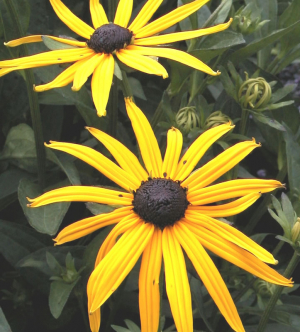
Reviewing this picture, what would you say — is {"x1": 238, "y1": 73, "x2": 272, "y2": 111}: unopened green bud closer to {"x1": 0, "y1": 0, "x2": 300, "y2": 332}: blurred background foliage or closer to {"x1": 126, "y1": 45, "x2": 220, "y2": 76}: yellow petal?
{"x1": 0, "y1": 0, "x2": 300, "y2": 332}: blurred background foliage

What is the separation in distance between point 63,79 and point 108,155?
1.09 feet

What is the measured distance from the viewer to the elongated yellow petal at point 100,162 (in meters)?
0.80

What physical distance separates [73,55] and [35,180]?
35cm

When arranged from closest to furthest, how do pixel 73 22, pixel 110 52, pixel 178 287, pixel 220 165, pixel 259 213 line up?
pixel 178 287 → pixel 220 165 → pixel 110 52 → pixel 73 22 → pixel 259 213

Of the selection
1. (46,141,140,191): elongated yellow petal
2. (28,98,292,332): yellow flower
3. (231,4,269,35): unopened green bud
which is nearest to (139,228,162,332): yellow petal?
(28,98,292,332): yellow flower

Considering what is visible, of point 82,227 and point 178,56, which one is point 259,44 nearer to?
point 178,56

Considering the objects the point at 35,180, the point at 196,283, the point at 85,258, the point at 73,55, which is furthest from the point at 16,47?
the point at 196,283

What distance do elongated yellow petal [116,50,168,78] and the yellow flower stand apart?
0.06m

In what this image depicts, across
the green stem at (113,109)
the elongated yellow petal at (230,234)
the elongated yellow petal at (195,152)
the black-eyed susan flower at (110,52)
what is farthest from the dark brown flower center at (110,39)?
the elongated yellow petal at (230,234)

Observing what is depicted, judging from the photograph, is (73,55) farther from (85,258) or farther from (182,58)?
(85,258)

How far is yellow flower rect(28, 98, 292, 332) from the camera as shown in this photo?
70cm

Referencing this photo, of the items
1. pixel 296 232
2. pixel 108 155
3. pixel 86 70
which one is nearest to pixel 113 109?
pixel 108 155

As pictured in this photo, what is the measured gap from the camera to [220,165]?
2.64ft

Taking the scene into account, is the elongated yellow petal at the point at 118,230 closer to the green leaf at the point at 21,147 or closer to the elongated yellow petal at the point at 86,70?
the elongated yellow petal at the point at 86,70
